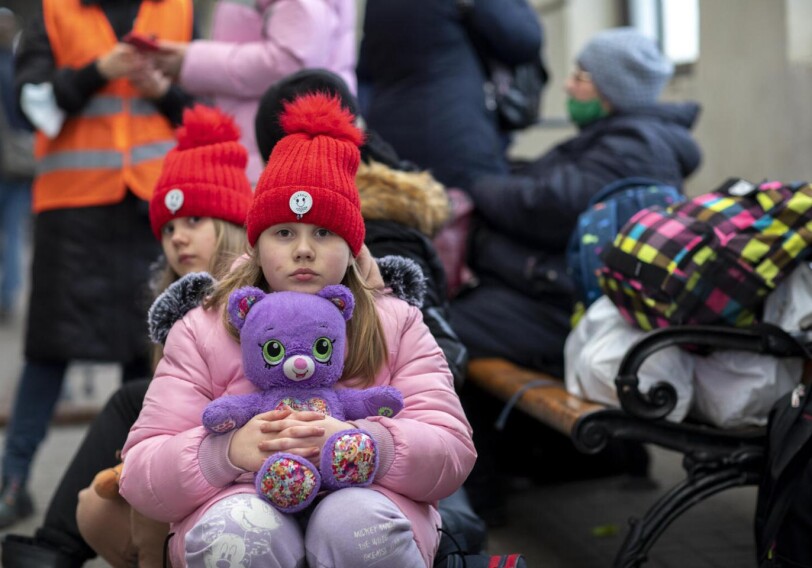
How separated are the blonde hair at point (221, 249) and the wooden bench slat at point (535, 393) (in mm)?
1053

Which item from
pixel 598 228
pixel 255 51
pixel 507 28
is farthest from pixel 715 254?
pixel 507 28

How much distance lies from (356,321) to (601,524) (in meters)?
2.01

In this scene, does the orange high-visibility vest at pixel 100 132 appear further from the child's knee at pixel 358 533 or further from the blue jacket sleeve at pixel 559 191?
the child's knee at pixel 358 533

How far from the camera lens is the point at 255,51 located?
153 inches

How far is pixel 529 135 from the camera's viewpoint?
8211 millimetres

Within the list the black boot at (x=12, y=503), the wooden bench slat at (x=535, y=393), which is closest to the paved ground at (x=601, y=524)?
the black boot at (x=12, y=503)

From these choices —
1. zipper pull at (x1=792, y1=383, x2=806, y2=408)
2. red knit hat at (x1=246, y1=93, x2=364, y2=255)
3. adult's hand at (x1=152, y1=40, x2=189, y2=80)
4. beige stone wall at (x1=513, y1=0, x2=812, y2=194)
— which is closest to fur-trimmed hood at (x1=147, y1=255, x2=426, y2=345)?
red knit hat at (x1=246, y1=93, x2=364, y2=255)

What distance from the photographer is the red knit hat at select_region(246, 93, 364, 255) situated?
248cm

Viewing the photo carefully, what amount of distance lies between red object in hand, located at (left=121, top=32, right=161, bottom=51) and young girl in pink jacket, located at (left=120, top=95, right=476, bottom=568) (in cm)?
146

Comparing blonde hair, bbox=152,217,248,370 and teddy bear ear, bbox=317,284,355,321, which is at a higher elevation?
teddy bear ear, bbox=317,284,355,321

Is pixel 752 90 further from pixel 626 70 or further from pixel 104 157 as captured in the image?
pixel 104 157

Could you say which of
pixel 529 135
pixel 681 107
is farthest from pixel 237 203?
→ pixel 529 135

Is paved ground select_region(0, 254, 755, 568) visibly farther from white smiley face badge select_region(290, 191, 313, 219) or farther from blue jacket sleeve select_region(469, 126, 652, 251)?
white smiley face badge select_region(290, 191, 313, 219)

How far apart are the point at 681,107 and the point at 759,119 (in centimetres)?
123
